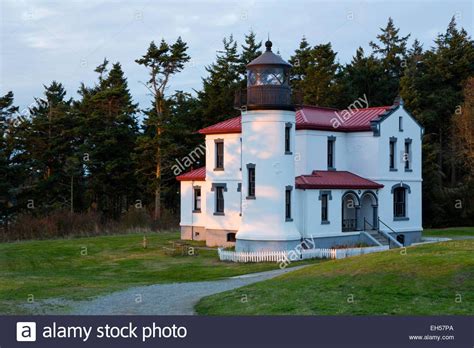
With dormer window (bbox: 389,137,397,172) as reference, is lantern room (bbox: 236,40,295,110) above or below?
above

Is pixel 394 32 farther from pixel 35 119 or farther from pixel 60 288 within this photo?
pixel 60 288

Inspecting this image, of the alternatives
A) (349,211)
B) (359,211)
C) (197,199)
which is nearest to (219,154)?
(197,199)

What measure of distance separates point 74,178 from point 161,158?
6985mm

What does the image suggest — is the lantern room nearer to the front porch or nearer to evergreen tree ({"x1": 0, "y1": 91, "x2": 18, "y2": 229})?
the front porch

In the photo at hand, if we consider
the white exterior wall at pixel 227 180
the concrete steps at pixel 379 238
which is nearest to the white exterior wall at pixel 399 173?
the concrete steps at pixel 379 238

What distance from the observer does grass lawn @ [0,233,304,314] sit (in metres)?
22.2

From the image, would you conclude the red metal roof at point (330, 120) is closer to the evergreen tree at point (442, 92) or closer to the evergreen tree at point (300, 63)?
the evergreen tree at point (442, 92)

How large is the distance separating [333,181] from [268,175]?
192 inches

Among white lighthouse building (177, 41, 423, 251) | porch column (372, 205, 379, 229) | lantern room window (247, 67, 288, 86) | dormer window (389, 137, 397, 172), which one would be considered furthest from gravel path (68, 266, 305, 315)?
dormer window (389, 137, 397, 172)

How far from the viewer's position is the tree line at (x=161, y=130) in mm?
50781

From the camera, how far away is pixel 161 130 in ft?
168

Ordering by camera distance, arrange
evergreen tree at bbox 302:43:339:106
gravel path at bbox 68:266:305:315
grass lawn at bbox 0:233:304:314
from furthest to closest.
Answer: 1. evergreen tree at bbox 302:43:339:106
2. grass lawn at bbox 0:233:304:314
3. gravel path at bbox 68:266:305:315

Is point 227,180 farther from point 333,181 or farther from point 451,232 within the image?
point 451,232

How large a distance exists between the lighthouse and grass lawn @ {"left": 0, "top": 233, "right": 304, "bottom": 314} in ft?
7.82
